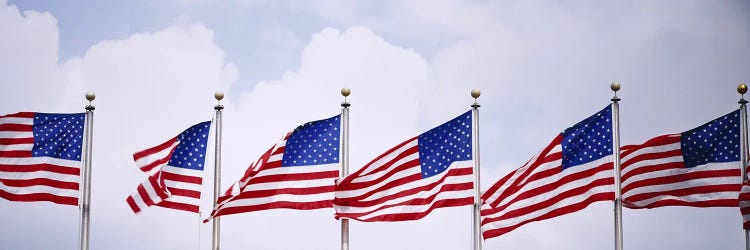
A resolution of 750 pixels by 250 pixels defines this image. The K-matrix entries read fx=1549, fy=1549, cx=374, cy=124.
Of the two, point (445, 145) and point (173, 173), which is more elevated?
point (445, 145)

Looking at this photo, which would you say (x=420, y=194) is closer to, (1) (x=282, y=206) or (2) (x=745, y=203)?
(1) (x=282, y=206)

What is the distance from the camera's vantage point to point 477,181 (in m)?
39.3

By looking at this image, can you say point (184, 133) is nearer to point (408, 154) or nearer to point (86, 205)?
point (86, 205)

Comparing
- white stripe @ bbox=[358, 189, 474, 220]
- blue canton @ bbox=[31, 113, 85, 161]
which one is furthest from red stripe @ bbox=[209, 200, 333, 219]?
blue canton @ bbox=[31, 113, 85, 161]

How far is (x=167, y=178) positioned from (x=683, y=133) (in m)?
13.4

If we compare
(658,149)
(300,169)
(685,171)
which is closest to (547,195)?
(658,149)

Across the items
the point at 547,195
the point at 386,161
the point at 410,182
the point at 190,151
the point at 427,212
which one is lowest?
the point at 427,212

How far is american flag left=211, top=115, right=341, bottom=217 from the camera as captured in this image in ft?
129

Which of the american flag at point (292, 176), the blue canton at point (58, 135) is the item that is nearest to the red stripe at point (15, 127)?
the blue canton at point (58, 135)

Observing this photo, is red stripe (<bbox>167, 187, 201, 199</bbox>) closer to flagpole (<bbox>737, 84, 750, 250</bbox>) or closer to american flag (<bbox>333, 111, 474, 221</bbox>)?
american flag (<bbox>333, 111, 474, 221</bbox>)

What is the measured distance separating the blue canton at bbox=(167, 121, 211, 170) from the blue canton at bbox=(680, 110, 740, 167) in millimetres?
12444

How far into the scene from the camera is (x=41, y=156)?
4088 centimetres

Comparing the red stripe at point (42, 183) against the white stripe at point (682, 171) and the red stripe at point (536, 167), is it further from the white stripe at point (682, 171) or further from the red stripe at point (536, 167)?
the white stripe at point (682, 171)

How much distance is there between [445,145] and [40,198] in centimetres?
1065
